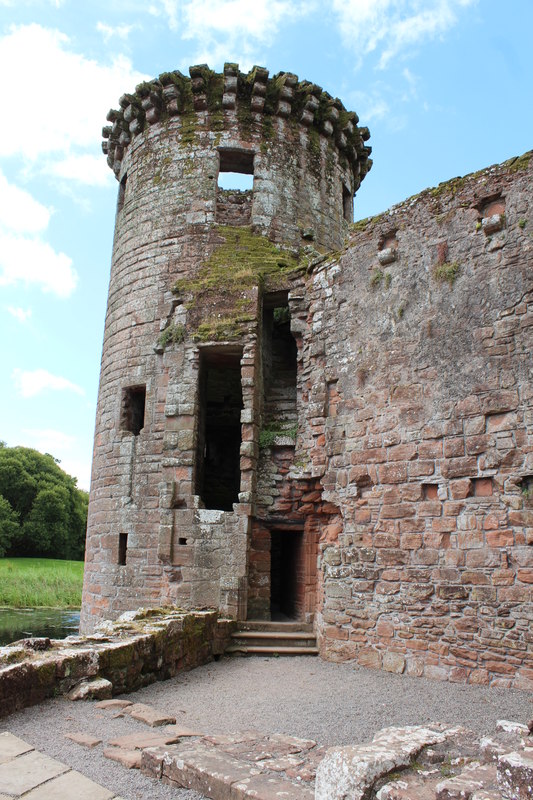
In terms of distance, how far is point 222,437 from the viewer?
1391cm

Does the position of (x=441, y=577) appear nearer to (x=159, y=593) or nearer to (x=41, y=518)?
(x=159, y=593)

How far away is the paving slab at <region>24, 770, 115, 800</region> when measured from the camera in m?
2.92

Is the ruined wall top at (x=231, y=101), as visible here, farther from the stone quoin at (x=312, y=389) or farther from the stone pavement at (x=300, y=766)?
the stone pavement at (x=300, y=766)

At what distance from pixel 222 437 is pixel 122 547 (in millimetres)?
4306

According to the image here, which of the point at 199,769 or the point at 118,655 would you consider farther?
the point at 118,655

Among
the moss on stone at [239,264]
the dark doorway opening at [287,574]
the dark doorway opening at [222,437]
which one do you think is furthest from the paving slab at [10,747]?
the dark doorway opening at [222,437]

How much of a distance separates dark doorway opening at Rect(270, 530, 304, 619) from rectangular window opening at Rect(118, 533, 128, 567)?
266 cm

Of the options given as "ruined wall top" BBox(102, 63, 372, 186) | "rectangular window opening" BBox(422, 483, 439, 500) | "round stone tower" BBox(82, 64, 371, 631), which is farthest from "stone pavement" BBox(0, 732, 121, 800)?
"ruined wall top" BBox(102, 63, 372, 186)

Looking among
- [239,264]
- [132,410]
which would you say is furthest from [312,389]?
[132,410]

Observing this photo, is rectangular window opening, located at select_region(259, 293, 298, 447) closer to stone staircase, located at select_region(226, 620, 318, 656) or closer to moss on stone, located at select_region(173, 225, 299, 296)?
moss on stone, located at select_region(173, 225, 299, 296)

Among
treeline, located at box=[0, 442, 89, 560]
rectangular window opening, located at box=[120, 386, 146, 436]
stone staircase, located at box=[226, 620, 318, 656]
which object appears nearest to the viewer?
stone staircase, located at box=[226, 620, 318, 656]

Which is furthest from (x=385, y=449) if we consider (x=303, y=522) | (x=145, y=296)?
(x=145, y=296)

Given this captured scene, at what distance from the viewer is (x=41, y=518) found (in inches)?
1524

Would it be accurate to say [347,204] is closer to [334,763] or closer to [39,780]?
[334,763]
